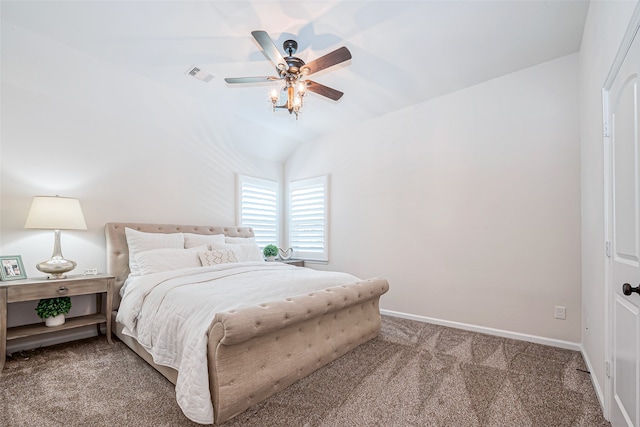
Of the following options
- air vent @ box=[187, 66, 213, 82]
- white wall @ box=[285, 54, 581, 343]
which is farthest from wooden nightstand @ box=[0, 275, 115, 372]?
white wall @ box=[285, 54, 581, 343]

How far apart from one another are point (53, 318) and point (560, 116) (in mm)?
5276

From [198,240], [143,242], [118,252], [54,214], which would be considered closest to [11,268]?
[54,214]

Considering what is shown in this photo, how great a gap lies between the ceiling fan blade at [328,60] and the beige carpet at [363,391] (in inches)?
96.2

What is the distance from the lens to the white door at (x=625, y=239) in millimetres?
1438

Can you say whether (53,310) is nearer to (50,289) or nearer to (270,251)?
(50,289)

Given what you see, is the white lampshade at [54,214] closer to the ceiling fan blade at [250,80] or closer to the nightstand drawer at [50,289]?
the nightstand drawer at [50,289]

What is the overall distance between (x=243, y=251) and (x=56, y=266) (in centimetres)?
185

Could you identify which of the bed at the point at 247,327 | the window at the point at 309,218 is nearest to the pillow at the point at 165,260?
the bed at the point at 247,327

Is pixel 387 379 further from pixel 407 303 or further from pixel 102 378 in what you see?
pixel 102 378

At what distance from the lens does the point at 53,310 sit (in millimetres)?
2855

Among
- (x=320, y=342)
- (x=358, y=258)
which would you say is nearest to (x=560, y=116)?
(x=358, y=258)

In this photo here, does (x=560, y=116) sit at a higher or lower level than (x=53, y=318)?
higher

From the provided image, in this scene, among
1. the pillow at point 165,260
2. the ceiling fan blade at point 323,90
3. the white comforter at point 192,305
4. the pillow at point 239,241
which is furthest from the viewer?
the pillow at point 239,241

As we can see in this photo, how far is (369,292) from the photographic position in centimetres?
294
